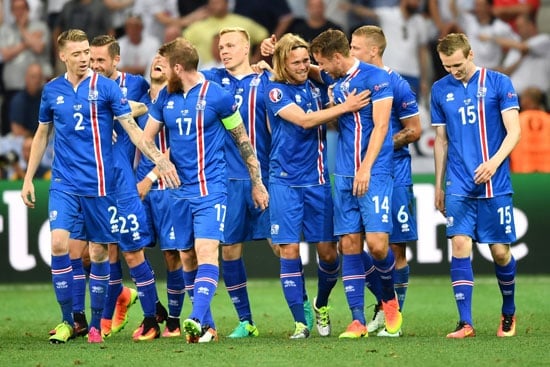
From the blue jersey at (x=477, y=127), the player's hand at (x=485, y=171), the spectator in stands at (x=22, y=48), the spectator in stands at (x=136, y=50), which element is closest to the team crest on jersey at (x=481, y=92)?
the blue jersey at (x=477, y=127)

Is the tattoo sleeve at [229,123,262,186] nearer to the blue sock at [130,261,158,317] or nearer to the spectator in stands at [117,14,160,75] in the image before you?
the blue sock at [130,261,158,317]

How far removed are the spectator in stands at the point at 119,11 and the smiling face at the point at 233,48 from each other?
7.15 m

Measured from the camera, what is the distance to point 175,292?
1066 centimetres

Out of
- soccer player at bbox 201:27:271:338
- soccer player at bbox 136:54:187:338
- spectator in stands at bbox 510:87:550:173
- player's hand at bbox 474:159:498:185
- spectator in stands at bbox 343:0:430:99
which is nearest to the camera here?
player's hand at bbox 474:159:498:185

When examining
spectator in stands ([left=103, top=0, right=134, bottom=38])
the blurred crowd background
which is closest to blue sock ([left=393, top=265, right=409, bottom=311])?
the blurred crowd background

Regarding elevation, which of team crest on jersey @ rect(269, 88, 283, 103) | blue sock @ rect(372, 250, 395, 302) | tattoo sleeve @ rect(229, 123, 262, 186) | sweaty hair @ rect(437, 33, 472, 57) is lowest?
blue sock @ rect(372, 250, 395, 302)

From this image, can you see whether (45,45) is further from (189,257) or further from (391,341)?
(391,341)

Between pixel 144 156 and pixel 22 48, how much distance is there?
23.1ft

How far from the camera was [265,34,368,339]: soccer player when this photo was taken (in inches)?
392

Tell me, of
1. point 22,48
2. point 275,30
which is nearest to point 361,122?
point 275,30

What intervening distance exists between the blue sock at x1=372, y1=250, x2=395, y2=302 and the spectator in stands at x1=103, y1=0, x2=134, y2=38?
8.28m

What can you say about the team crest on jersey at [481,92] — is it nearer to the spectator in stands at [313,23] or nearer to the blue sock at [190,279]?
the blue sock at [190,279]

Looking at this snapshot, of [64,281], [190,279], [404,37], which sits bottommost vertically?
[190,279]

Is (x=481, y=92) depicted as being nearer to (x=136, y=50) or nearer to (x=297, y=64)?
(x=297, y=64)
